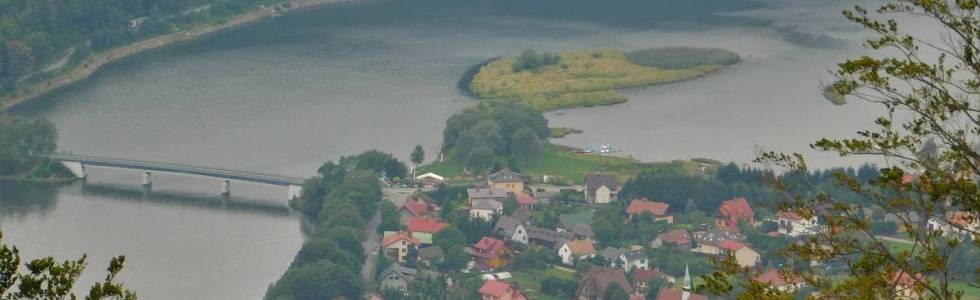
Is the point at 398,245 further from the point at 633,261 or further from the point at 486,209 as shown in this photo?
the point at 633,261

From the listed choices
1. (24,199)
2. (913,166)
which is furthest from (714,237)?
(913,166)

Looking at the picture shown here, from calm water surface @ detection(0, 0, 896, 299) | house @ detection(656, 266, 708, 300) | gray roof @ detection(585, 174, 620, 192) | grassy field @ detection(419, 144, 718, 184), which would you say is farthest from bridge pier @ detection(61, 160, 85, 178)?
house @ detection(656, 266, 708, 300)

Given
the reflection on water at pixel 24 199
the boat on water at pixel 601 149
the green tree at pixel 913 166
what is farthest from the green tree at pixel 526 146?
the green tree at pixel 913 166

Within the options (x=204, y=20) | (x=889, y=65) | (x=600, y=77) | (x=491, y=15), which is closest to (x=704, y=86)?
(x=600, y=77)

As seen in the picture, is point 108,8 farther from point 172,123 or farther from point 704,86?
point 704,86

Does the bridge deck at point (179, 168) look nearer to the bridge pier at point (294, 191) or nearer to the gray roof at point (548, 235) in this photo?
the bridge pier at point (294, 191)

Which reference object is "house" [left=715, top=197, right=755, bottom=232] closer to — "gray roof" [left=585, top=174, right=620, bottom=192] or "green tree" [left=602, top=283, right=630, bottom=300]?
"gray roof" [left=585, top=174, right=620, bottom=192]
